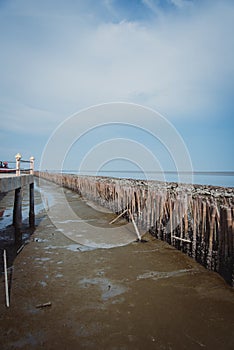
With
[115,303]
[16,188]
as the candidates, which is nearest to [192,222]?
[115,303]

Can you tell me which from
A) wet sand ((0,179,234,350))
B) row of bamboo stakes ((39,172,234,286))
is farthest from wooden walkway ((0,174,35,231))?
row of bamboo stakes ((39,172,234,286))

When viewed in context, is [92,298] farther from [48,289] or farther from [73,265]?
[73,265]

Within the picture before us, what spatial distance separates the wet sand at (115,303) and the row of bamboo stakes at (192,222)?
0.35 metres

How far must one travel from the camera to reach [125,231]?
889 centimetres

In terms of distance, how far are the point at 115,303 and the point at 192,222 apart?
9.70 feet

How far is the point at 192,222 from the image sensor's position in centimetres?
588

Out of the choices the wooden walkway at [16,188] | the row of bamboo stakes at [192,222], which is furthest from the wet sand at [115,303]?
the wooden walkway at [16,188]

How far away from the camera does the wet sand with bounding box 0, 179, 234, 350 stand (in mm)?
3035

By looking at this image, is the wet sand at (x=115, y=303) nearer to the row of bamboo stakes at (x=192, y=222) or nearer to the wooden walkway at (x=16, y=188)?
the row of bamboo stakes at (x=192, y=222)

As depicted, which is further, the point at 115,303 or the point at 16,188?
the point at 16,188

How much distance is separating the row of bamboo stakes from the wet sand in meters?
0.35

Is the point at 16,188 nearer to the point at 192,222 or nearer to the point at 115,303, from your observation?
the point at 115,303

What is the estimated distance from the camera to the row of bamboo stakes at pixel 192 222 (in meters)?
4.59

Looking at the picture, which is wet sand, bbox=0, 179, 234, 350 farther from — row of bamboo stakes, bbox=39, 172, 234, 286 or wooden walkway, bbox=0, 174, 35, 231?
wooden walkway, bbox=0, 174, 35, 231
